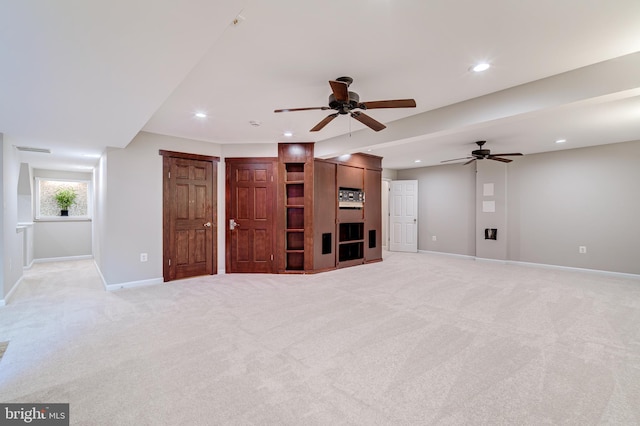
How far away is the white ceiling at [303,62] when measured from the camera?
5.38 ft

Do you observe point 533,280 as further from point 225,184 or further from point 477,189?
point 225,184

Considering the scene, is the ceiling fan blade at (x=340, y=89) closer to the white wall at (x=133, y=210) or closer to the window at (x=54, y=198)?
the white wall at (x=133, y=210)

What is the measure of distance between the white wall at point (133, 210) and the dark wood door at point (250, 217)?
1162mm

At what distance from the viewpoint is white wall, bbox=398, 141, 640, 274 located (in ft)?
17.6

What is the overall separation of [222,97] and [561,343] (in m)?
4.23

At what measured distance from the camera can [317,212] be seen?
5590 mm

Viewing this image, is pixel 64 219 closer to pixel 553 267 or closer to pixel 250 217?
pixel 250 217

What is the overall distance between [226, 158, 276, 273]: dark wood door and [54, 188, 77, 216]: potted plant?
461cm

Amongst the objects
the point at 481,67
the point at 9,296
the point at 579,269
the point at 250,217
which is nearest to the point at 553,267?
the point at 579,269

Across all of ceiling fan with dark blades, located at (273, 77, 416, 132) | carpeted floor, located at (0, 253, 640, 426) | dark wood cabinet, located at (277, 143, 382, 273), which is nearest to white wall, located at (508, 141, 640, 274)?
carpeted floor, located at (0, 253, 640, 426)

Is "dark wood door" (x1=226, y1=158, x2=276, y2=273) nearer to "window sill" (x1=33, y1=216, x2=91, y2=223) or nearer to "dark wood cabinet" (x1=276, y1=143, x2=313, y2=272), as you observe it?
"dark wood cabinet" (x1=276, y1=143, x2=313, y2=272)

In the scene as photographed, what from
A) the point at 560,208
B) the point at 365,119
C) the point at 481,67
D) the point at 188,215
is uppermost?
the point at 481,67

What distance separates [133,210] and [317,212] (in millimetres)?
3101

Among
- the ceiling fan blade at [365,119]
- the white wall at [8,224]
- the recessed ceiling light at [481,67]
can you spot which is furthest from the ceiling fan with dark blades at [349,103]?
the white wall at [8,224]
